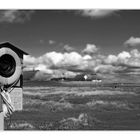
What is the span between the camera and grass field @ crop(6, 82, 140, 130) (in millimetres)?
10422

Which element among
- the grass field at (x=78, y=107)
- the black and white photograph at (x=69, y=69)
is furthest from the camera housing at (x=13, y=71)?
the grass field at (x=78, y=107)

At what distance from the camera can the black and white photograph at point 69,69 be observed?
34.2ft

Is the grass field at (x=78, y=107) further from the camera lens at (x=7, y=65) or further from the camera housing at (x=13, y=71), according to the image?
the camera lens at (x=7, y=65)

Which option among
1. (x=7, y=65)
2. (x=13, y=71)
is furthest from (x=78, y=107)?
(x=7, y=65)

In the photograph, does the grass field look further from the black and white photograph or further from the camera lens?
the camera lens

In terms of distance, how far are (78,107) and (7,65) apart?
215 centimetres

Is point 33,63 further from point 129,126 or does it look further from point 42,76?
point 129,126

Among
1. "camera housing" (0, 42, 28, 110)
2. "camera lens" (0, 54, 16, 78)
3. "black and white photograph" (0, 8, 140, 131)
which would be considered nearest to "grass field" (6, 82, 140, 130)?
"black and white photograph" (0, 8, 140, 131)

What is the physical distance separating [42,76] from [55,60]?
623mm

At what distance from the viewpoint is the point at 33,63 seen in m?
10.8

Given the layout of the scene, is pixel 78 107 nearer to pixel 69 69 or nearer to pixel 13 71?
pixel 69 69

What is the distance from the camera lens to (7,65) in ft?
34.4
